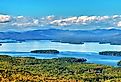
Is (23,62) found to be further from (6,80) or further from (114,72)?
(6,80)

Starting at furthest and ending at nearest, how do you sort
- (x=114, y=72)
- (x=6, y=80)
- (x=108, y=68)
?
(x=108, y=68) < (x=114, y=72) < (x=6, y=80)

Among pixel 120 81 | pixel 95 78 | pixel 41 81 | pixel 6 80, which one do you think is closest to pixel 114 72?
pixel 95 78

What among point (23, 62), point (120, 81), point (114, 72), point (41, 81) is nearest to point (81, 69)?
point (114, 72)

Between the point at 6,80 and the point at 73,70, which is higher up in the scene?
the point at 6,80

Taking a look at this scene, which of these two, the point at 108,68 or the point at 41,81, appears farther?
the point at 108,68

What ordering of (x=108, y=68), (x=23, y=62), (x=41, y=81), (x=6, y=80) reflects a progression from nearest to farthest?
(x=6, y=80), (x=41, y=81), (x=108, y=68), (x=23, y=62)

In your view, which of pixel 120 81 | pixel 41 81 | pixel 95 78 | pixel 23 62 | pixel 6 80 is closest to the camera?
pixel 6 80

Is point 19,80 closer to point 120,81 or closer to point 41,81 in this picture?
point 41,81

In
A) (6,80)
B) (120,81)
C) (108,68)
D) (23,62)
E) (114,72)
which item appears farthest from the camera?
(23,62)

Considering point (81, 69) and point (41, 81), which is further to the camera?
point (81, 69)
